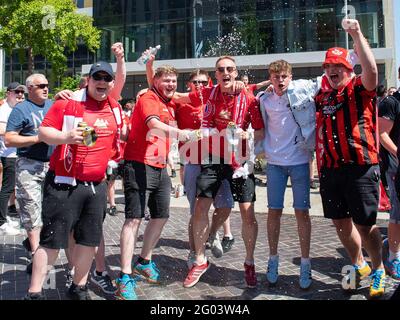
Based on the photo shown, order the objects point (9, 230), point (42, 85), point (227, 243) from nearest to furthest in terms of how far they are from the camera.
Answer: point (42, 85) → point (227, 243) → point (9, 230)

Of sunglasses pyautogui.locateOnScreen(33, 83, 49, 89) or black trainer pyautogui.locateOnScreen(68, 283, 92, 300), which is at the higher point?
sunglasses pyautogui.locateOnScreen(33, 83, 49, 89)

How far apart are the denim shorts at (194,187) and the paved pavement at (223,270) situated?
0.67 metres

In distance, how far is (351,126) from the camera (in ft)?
12.5

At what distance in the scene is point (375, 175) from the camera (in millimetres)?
3818

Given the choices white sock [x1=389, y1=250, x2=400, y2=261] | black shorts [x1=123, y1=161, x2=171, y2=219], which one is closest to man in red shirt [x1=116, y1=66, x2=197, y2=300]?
black shorts [x1=123, y1=161, x2=171, y2=219]

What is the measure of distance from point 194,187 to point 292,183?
120cm

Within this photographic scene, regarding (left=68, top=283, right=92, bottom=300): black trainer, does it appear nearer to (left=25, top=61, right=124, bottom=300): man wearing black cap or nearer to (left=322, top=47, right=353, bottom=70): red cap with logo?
(left=25, top=61, right=124, bottom=300): man wearing black cap

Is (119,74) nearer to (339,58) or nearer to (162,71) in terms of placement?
(162,71)

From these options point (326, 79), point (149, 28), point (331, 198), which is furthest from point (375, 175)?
point (149, 28)

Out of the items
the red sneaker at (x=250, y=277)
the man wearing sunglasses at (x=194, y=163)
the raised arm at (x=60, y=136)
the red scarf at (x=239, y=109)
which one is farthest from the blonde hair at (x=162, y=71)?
the red sneaker at (x=250, y=277)

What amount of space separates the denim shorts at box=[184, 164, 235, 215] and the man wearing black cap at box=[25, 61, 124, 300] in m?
1.40

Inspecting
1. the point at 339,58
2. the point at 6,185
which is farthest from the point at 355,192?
the point at 6,185

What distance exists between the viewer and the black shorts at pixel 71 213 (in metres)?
3.41

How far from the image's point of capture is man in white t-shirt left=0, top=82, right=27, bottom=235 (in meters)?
6.62
